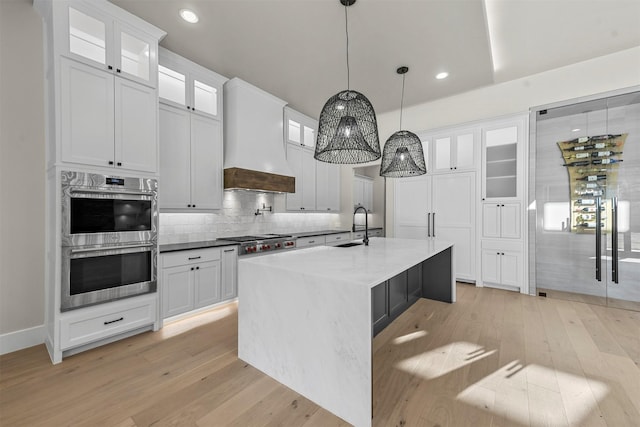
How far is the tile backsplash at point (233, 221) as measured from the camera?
3.44 metres

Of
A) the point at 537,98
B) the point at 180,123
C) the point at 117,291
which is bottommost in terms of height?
the point at 117,291

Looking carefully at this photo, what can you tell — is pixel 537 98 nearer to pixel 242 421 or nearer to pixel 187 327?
pixel 242 421

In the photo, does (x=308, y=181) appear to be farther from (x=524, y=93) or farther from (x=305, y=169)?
(x=524, y=93)

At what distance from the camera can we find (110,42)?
2424 millimetres

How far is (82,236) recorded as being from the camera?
2246mm

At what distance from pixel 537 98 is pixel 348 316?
4.58m

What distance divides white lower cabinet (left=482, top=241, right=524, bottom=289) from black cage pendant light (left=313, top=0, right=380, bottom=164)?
3.09 metres

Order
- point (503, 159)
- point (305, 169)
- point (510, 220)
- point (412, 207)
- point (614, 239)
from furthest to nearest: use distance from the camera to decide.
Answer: point (305, 169) → point (412, 207) → point (503, 159) → point (510, 220) → point (614, 239)

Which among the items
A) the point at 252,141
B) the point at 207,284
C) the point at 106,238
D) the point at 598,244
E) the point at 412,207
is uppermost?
the point at 252,141

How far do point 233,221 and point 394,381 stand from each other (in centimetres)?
309

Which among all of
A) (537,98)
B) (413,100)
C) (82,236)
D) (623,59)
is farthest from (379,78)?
(82,236)

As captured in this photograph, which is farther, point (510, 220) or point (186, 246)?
point (510, 220)

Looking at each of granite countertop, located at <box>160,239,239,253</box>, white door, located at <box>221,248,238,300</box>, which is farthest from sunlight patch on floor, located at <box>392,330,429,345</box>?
granite countertop, located at <box>160,239,239,253</box>

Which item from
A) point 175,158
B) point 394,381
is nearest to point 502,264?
point 394,381
